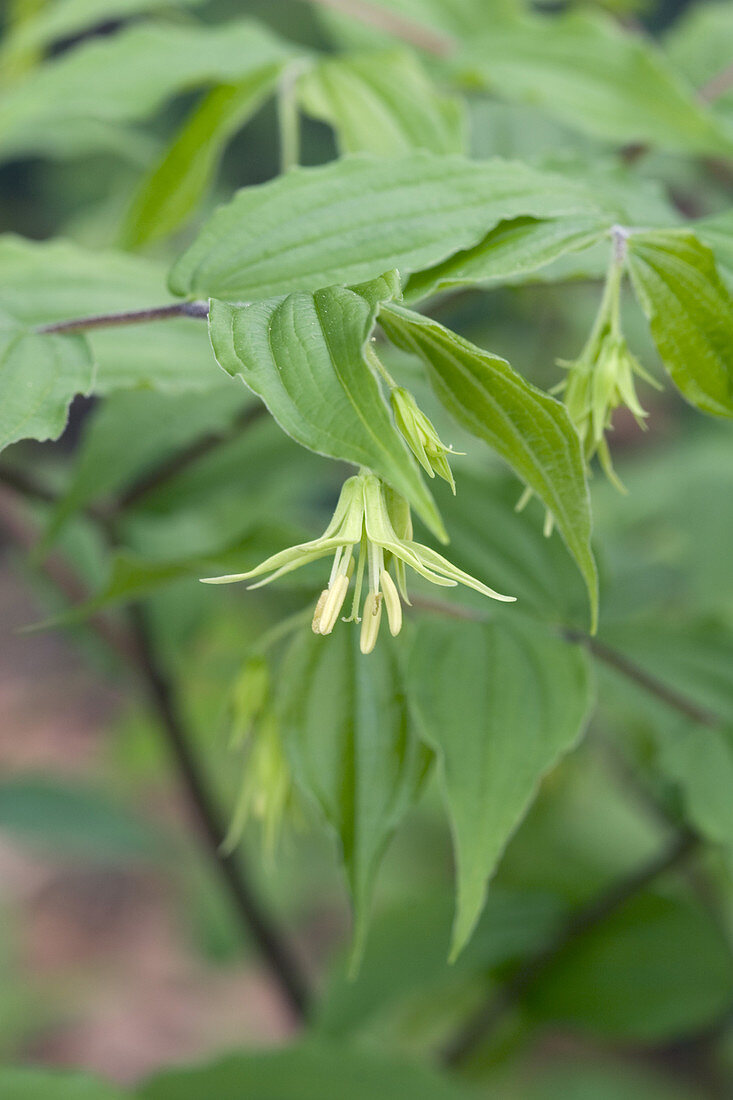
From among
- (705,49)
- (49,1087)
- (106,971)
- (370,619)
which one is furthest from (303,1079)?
(106,971)

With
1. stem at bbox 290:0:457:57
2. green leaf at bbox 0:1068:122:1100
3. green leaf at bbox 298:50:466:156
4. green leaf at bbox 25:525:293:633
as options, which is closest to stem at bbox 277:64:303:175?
green leaf at bbox 298:50:466:156

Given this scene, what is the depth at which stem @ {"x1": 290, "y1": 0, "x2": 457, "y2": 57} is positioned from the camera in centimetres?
58

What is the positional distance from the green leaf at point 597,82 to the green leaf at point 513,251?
8.2 inches

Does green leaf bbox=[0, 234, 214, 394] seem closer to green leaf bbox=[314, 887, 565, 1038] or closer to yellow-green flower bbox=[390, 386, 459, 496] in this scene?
yellow-green flower bbox=[390, 386, 459, 496]

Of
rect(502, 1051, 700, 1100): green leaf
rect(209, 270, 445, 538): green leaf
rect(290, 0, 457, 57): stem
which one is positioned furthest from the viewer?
rect(502, 1051, 700, 1100): green leaf

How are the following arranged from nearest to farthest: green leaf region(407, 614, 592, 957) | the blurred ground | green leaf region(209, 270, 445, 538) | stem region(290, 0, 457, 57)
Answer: green leaf region(209, 270, 445, 538) < green leaf region(407, 614, 592, 957) < stem region(290, 0, 457, 57) < the blurred ground

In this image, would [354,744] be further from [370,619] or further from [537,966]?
[537,966]

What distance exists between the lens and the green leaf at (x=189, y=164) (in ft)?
1.61

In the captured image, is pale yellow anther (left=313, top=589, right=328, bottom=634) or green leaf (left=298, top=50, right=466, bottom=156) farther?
green leaf (left=298, top=50, right=466, bottom=156)

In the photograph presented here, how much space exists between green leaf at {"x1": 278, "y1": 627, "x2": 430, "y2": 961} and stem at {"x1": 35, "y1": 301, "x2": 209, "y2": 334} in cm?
14

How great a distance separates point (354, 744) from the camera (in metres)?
0.36

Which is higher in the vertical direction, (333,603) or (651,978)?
(333,603)

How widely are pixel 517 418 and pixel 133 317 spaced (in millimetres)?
125

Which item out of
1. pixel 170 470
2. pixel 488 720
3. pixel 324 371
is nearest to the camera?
pixel 324 371
